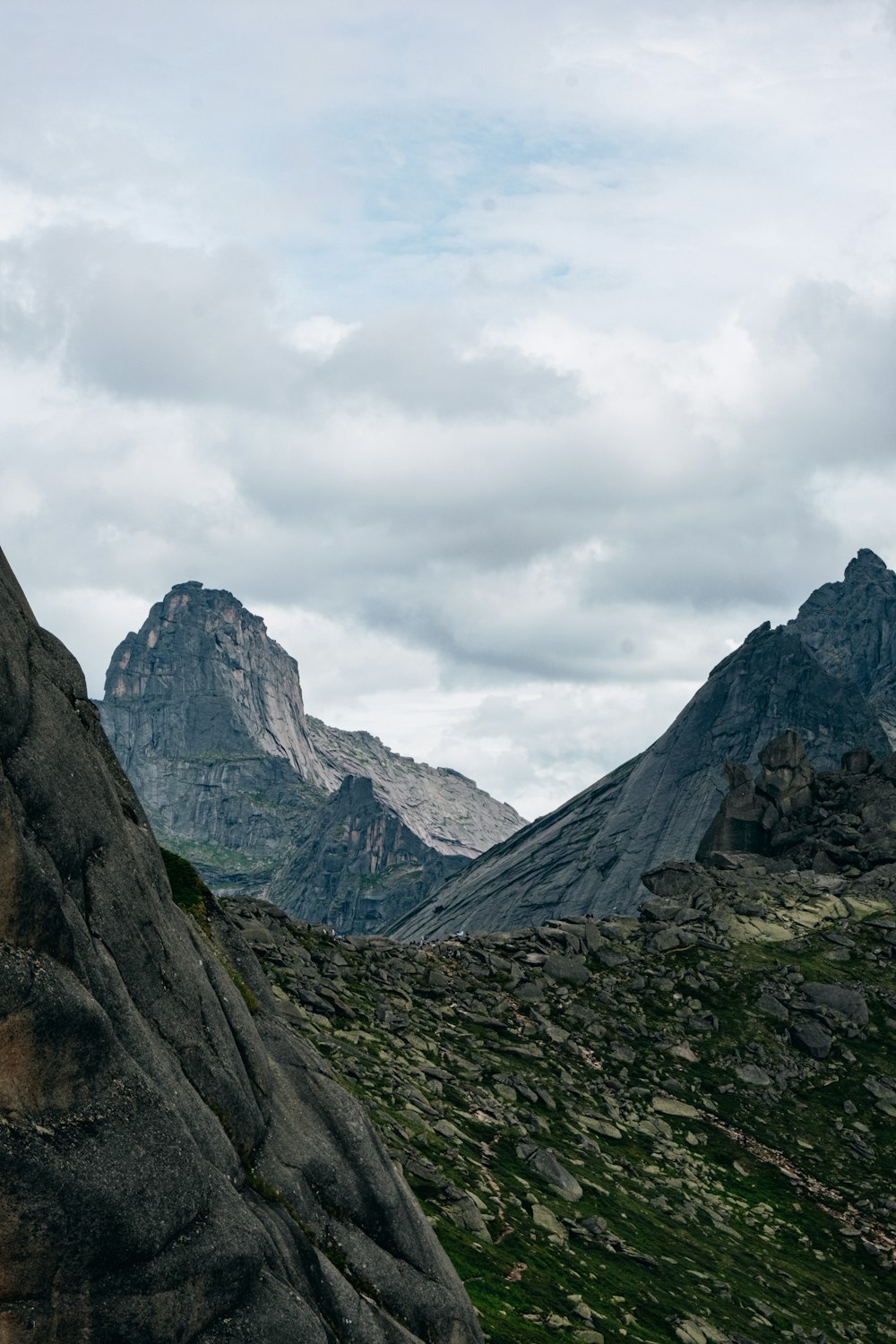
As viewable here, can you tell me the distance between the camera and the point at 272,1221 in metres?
20.6

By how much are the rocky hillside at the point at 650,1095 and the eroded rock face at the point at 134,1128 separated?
24.8 ft

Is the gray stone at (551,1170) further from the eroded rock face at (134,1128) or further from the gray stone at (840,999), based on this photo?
the gray stone at (840,999)

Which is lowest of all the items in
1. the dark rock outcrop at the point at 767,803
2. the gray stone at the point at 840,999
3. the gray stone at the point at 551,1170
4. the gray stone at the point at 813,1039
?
the gray stone at the point at 551,1170

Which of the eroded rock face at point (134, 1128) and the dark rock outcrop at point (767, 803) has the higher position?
the dark rock outcrop at point (767, 803)

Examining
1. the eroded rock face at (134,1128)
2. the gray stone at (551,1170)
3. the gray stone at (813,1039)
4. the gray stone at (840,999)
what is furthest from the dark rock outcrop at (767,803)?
the eroded rock face at (134,1128)

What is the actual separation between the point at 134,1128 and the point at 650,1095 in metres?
45.3

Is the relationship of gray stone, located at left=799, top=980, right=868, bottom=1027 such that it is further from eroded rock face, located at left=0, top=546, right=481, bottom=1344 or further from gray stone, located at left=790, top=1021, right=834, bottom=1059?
eroded rock face, located at left=0, top=546, right=481, bottom=1344

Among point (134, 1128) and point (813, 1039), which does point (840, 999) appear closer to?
point (813, 1039)

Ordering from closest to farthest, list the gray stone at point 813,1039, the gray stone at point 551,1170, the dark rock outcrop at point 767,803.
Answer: the gray stone at point 551,1170
the gray stone at point 813,1039
the dark rock outcrop at point 767,803

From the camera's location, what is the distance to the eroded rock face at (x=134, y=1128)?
54.2 ft

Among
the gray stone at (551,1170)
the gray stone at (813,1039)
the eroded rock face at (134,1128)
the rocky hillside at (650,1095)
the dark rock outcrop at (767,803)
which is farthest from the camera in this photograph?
the dark rock outcrop at (767,803)

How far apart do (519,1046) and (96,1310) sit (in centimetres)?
4339

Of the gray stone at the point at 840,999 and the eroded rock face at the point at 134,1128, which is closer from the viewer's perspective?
the eroded rock face at the point at 134,1128

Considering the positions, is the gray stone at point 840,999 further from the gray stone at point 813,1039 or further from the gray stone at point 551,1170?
the gray stone at point 551,1170
